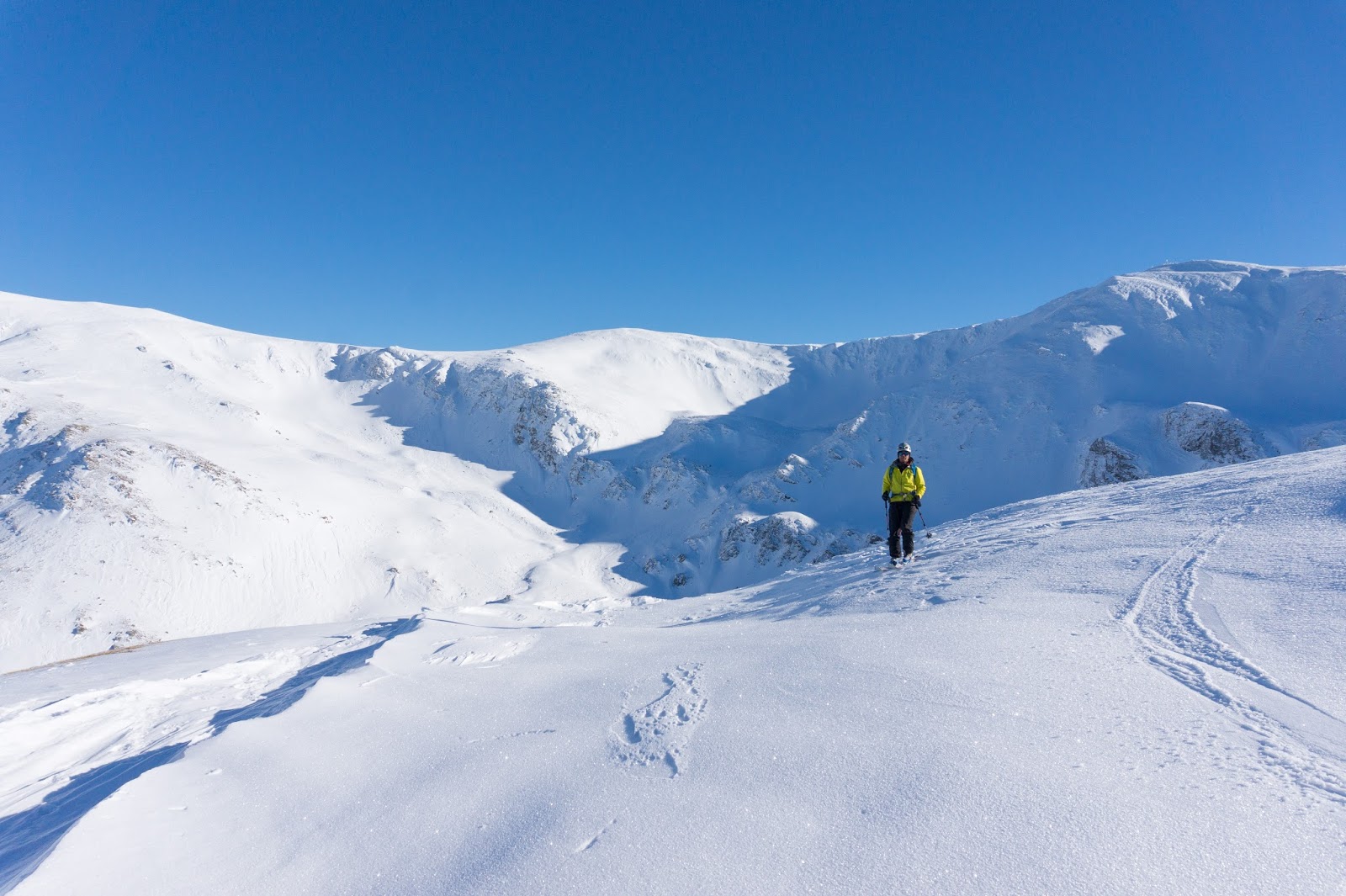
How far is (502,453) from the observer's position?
191 feet

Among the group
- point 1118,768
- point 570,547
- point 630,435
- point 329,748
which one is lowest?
point 570,547

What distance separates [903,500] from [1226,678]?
20.7ft

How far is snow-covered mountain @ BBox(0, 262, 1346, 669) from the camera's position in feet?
105

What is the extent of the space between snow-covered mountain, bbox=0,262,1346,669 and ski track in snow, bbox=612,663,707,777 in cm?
2693

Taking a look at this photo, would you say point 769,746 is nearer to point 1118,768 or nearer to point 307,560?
point 1118,768

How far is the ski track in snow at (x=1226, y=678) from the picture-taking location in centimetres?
301

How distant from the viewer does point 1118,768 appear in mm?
3137

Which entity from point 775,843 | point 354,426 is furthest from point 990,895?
point 354,426

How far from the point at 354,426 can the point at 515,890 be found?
64.7 m

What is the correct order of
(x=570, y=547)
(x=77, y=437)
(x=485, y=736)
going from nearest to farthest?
1. (x=485, y=736)
2. (x=77, y=437)
3. (x=570, y=547)

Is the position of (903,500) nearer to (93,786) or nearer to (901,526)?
(901,526)

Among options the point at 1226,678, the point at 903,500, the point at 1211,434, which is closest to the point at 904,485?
the point at 903,500

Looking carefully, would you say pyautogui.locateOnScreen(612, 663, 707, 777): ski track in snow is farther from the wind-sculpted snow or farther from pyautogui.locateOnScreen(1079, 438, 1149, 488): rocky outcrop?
pyautogui.locateOnScreen(1079, 438, 1149, 488): rocky outcrop

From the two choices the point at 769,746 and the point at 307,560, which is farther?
the point at 307,560
